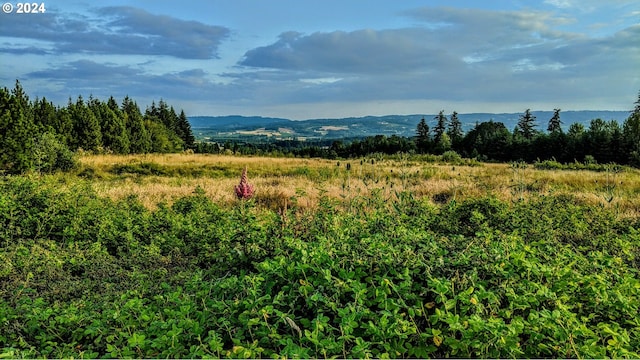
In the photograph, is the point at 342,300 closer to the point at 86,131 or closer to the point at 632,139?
the point at 86,131

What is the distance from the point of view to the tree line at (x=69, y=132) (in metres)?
21.1

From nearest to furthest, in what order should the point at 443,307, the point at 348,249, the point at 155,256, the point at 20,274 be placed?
1. the point at 443,307
2. the point at 348,249
3. the point at 20,274
4. the point at 155,256

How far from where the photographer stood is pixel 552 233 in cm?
532

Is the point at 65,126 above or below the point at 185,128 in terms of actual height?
below

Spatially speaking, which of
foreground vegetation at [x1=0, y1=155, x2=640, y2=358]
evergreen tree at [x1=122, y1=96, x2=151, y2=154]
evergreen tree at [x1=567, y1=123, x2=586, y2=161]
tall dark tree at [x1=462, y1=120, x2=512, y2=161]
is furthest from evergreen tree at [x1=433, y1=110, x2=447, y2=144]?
foreground vegetation at [x1=0, y1=155, x2=640, y2=358]

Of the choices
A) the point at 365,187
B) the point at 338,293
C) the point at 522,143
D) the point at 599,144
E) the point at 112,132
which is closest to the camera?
the point at 338,293

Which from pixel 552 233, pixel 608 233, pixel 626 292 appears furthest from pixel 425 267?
pixel 608 233

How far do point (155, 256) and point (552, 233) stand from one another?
4906 millimetres

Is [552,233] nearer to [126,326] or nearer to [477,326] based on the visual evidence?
[477,326]

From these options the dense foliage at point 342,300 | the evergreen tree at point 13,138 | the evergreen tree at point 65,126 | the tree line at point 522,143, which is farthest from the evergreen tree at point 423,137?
the dense foliage at point 342,300

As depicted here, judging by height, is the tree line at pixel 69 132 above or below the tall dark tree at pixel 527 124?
below

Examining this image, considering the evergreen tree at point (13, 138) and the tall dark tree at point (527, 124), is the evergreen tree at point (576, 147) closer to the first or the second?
the tall dark tree at point (527, 124)

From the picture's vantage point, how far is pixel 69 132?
34406 millimetres

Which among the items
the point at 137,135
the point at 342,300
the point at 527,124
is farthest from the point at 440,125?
the point at 342,300
